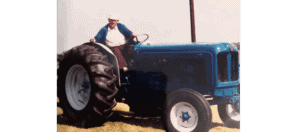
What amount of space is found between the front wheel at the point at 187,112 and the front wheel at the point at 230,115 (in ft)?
1.21

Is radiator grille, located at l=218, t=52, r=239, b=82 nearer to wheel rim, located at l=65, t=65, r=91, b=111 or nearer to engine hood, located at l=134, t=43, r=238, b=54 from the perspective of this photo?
engine hood, located at l=134, t=43, r=238, b=54

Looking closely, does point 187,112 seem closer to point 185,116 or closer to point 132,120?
point 185,116

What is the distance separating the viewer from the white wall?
5.91 metres

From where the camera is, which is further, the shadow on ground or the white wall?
the shadow on ground

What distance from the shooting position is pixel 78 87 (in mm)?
6879

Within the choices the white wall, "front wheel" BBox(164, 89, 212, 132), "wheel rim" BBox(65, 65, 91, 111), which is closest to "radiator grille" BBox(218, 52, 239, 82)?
the white wall

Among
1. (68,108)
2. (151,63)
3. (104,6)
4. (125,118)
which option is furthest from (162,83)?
(68,108)

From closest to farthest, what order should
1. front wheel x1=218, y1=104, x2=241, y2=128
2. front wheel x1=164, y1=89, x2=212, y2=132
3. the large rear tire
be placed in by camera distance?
front wheel x1=164, y1=89, x2=212, y2=132, front wheel x1=218, y1=104, x2=241, y2=128, the large rear tire

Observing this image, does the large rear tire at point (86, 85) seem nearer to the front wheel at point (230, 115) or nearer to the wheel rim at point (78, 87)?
the wheel rim at point (78, 87)

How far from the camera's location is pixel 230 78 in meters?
6.23

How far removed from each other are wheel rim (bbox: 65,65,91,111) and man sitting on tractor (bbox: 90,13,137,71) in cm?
65

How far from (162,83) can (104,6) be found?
1.37 metres
